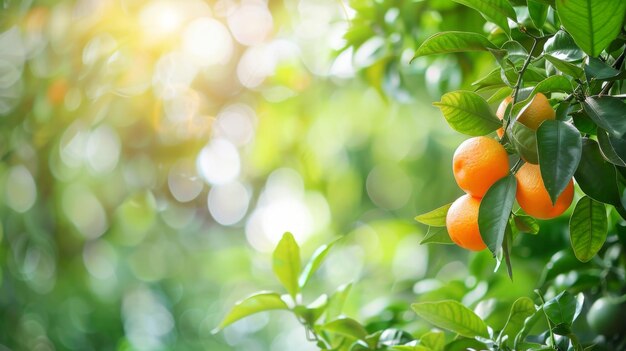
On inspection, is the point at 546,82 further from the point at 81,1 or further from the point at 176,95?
the point at 176,95

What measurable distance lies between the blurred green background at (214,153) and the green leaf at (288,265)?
21 cm

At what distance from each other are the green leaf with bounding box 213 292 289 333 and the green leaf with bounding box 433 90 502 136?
0.89ft

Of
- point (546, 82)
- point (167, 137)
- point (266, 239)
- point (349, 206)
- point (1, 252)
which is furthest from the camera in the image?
point (266, 239)

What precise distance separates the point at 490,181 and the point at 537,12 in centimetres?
13

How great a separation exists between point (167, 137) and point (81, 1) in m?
0.41

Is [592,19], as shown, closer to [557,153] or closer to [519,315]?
[557,153]

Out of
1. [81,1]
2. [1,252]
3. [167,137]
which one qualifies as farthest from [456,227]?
[1,252]

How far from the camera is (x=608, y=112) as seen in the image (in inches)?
15.8

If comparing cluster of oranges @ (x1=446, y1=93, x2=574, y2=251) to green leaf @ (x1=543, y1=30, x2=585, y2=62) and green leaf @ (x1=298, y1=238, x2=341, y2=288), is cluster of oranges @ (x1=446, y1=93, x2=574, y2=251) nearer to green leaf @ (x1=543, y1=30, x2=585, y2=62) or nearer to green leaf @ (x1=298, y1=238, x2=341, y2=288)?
green leaf @ (x1=543, y1=30, x2=585, y2=62)

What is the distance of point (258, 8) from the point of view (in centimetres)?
161

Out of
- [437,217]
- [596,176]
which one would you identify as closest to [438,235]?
[437,217]

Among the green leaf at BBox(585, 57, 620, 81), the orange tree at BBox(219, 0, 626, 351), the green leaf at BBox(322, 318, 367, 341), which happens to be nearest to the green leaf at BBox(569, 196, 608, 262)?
the orange tree at BBox(219, 0, 626, 351)

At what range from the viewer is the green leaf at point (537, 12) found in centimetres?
47

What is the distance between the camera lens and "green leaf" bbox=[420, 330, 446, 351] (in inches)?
21.9
